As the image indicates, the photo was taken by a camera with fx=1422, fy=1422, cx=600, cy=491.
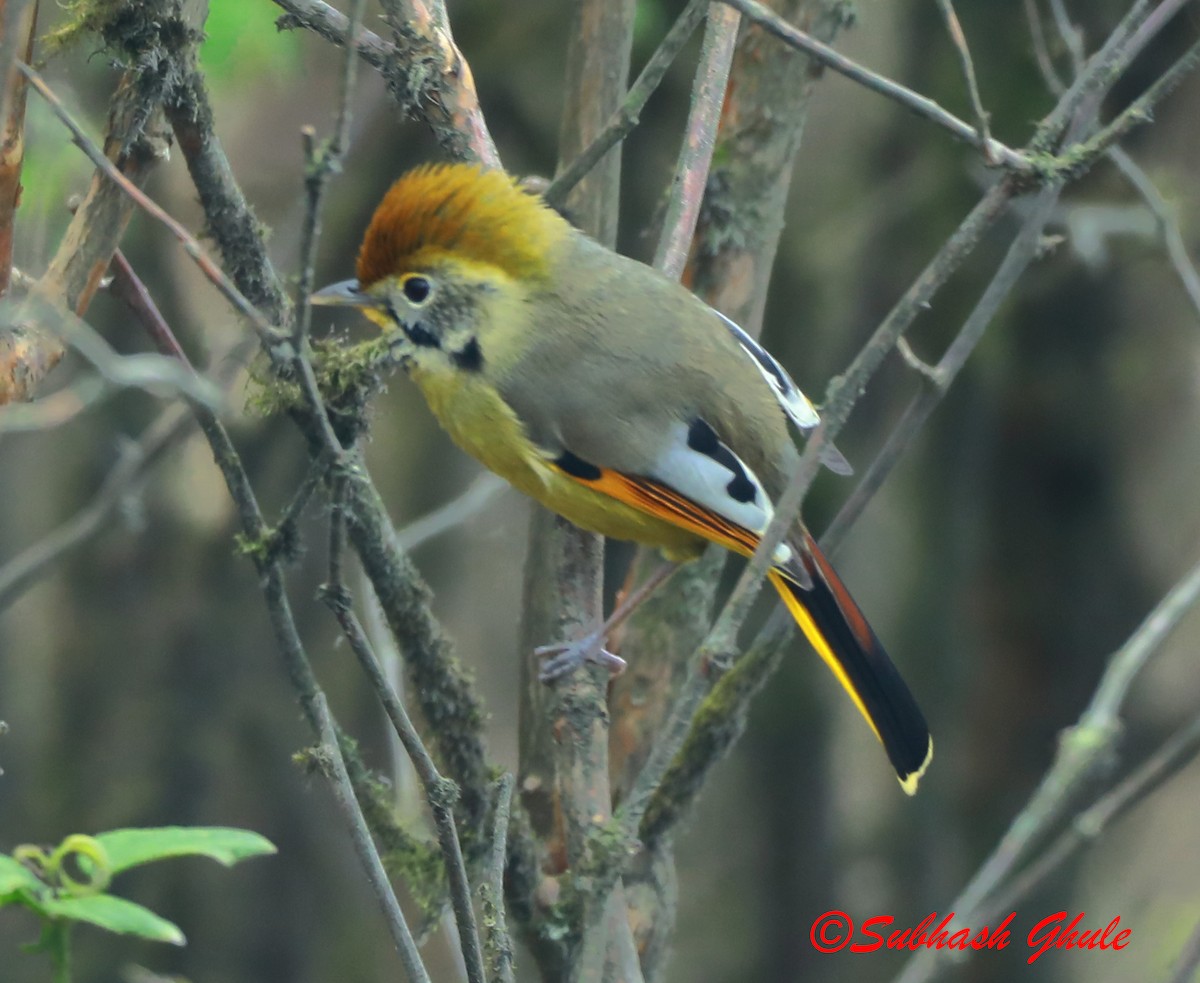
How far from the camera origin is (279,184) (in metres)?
5.02

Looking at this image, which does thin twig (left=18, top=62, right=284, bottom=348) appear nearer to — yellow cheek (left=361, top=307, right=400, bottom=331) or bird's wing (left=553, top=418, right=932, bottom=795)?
yellow cheek (left=361, top=307, right=400, bottom=331)

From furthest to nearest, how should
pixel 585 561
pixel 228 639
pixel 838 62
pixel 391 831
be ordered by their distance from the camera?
1. pixel 228 639
2. pixel 585 561
3. pixel 391 831
4. pixel 838 62

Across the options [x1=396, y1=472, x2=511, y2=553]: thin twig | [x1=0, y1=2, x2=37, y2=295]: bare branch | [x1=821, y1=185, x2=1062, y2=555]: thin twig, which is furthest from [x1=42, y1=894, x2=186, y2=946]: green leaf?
[x1=396, y1=472, x2=511, y2=553]: thin twig

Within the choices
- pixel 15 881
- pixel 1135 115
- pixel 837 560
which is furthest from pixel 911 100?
pixel 837 560

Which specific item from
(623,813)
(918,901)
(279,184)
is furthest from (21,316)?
(918,901)

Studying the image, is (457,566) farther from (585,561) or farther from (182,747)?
(585,561)

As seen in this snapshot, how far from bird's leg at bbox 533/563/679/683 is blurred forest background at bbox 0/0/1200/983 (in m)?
2.29

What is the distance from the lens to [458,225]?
265cm

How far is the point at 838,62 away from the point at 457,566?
382 cm

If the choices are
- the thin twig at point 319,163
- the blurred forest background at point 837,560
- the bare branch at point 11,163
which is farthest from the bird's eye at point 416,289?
the blurred forest background at point 837,560

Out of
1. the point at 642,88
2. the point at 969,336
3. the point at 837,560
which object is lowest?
the point at 837,560

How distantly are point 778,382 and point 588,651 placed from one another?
0.86m

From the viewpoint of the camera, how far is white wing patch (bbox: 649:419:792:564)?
9.10ft

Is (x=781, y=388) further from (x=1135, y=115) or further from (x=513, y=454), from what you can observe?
(x=1135, y=115)
